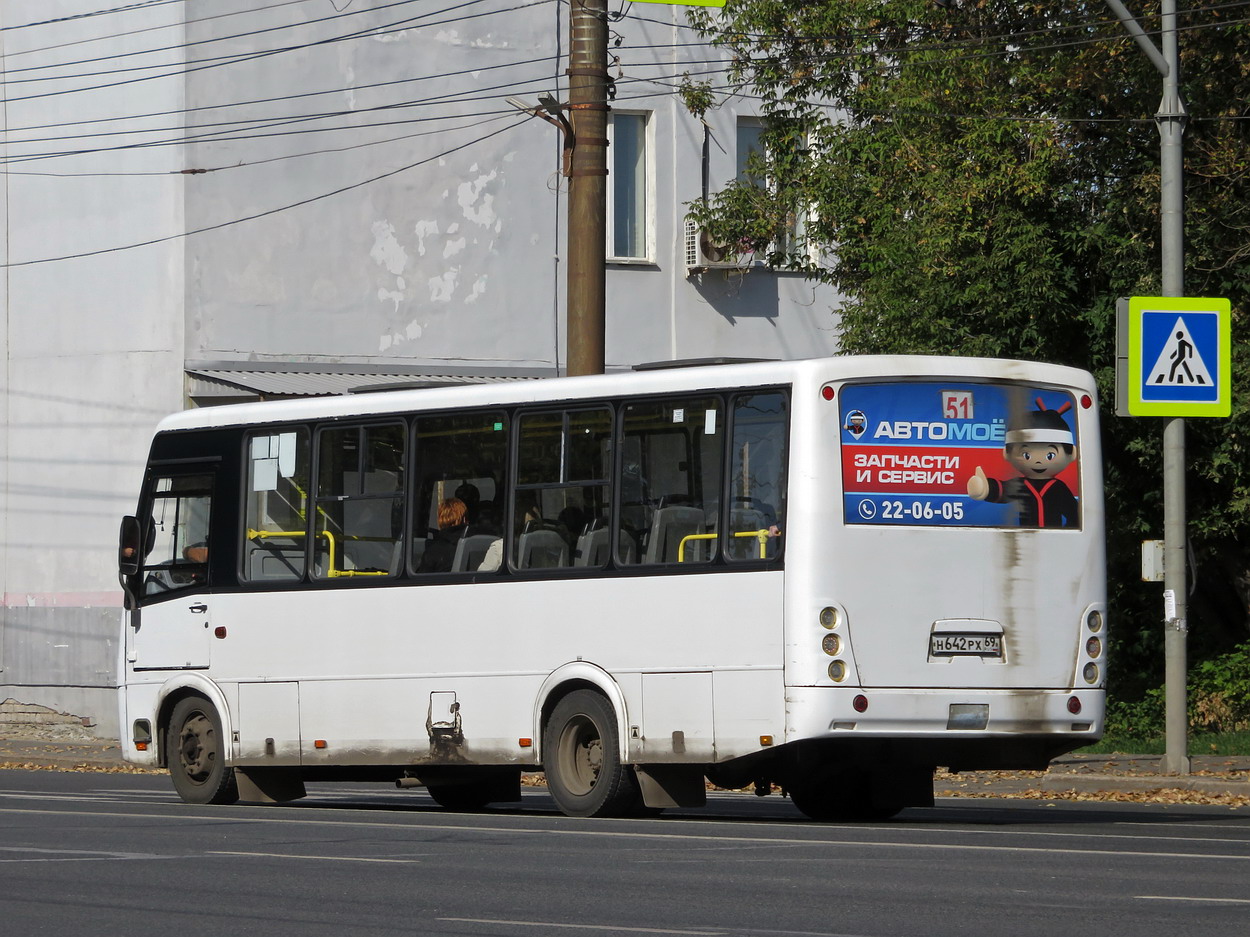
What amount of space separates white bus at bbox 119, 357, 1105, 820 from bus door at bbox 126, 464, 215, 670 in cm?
40

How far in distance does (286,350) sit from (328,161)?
2647mm

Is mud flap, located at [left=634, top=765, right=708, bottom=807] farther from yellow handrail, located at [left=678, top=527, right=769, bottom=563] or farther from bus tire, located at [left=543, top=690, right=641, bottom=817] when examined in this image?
yellow handrail, located at [left=678, top=527, right=769, bottom=563]

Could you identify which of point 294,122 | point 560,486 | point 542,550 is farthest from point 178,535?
point 294,122

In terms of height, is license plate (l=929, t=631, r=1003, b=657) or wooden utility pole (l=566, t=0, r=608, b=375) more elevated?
wooden utility pole (l=566, t=0, r=608, b=375)

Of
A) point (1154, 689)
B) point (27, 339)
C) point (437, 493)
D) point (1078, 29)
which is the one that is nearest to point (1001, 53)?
point (1078, 29)

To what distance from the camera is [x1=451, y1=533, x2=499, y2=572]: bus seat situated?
16391 millimetres

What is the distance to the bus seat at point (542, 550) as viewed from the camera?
15.9 m

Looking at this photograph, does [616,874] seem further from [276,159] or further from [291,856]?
[276,159]

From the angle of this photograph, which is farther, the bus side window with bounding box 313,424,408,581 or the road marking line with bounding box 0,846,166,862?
the bus side window with bounding box 313,424,408,581

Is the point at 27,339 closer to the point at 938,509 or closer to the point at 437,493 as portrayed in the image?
the point at 437,493

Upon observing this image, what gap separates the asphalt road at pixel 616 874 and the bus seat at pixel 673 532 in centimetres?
171

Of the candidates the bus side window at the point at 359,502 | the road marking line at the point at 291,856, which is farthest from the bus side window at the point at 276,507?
the road marking line at the point at 291,856

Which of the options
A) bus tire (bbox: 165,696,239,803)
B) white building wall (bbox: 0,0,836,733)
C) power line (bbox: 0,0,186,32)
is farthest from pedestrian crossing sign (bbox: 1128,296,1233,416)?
power line (bbox: 0,0,186,32)

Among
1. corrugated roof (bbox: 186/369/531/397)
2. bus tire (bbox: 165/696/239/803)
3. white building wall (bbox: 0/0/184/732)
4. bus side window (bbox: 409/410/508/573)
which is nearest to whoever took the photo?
bus side window (bbox: 409/410/508/573)
